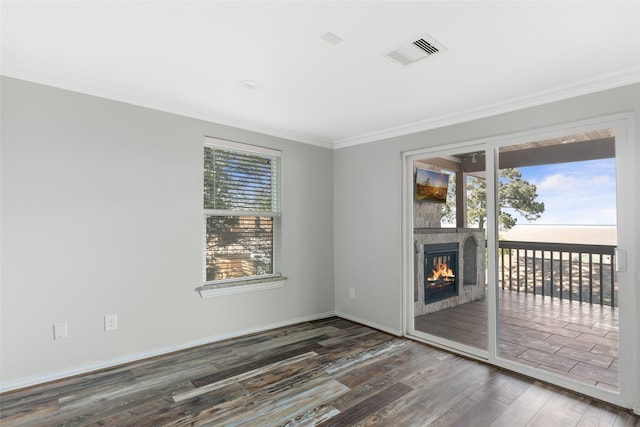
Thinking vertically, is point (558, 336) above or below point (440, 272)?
below

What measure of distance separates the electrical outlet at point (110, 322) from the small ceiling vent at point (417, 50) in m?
3.08

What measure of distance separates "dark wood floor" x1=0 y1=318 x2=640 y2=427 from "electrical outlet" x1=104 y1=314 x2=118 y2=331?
0.35 metres

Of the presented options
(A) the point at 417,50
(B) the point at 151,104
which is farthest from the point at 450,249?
(B) the point at 151,104

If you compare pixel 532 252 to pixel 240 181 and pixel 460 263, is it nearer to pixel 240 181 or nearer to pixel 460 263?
pixel 460 263

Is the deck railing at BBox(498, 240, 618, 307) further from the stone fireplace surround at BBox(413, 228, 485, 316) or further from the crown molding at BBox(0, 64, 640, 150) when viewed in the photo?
the crown molding at BBox(0, 64, 640, 150)

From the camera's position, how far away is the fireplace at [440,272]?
3.68 metres

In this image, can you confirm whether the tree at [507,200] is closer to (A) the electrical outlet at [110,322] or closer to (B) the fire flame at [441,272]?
(B) the fire flame at [441,272]

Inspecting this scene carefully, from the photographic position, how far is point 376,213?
413 cm

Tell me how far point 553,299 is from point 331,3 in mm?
2971

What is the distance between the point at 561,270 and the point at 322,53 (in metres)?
2.66

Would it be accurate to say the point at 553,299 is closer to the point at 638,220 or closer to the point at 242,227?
the point at 638,220

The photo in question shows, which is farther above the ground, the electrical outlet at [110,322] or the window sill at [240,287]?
the window sill at [240,287]

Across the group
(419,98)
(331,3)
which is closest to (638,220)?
(419,98)

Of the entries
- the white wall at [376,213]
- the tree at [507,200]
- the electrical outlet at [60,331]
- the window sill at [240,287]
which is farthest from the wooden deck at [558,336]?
the electrical outlet at [60,331]
